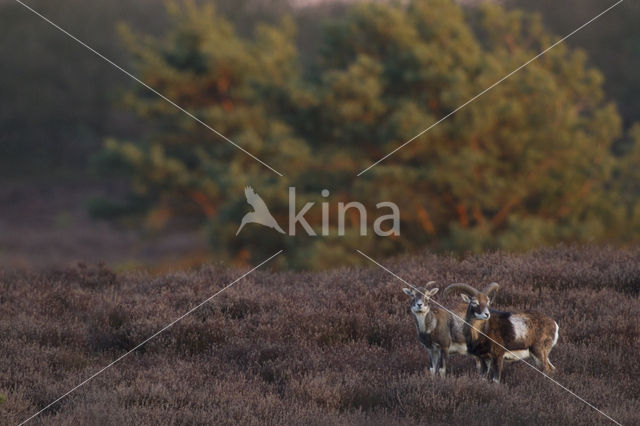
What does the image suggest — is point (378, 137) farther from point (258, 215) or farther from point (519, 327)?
point (519, 327)

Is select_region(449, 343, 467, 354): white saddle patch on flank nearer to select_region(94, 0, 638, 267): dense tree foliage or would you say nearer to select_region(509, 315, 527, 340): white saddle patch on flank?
select_region(509, 315, 527, 340): white saddle patch on flank

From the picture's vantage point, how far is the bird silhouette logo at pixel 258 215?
20.2 metres

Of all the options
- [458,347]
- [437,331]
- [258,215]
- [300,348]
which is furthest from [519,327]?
[258,215]

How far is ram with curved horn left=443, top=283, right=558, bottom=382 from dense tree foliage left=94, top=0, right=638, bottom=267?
38.4 feet

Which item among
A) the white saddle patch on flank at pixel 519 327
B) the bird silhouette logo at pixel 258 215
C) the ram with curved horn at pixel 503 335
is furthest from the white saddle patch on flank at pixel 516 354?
the bird silhouette logo at pixel 258 215

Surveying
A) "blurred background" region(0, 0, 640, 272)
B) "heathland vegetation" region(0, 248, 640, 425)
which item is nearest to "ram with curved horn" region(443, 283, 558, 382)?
"heathland vegetation" region(0, 248, 640, 425)

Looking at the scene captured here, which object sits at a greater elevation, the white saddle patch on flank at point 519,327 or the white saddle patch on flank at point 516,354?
the white saddle patch on flank at point 519,327

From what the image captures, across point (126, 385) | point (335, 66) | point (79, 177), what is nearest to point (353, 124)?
point (335, 66)

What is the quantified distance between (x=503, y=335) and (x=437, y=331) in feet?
1.65

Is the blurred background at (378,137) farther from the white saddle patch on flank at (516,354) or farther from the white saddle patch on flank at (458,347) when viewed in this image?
the white saddle patch on flank at (516,354)

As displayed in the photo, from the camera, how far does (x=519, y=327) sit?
5.86 meters

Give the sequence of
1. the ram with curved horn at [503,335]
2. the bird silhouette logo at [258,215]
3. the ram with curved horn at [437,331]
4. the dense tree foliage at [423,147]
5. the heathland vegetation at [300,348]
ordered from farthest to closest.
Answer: the bird silhouette logo at [258,215] → the dense tree foliage at [423,147] → the ram with curved horn at [437,331] → the ram with curved horn at [503,335] → the heathland vegetation at [300,348]

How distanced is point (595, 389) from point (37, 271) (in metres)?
7.26

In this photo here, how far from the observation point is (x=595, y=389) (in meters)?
5.50
